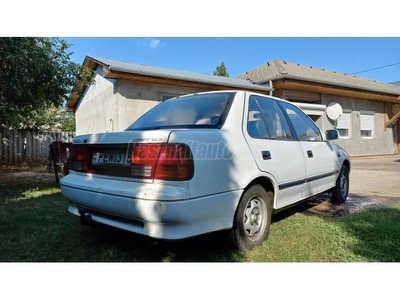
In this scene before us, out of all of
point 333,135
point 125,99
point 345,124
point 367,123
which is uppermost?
point 125,99

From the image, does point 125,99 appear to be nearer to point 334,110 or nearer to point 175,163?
point 175,163

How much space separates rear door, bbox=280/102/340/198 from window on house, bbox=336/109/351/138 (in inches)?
422

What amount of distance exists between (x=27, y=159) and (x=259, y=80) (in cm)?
1133

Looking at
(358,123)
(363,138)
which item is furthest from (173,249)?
(363,138)

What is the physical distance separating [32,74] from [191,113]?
4565 mm

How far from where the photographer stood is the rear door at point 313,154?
3473 mm

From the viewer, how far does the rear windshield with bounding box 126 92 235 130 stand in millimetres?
2609

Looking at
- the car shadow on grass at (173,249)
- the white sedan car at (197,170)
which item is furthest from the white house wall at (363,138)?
the car shadow on grass at (173,249)

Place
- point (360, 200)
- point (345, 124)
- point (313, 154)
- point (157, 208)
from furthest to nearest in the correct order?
point (345, 124), point (360, 200), point (313, 154), point (157, 208)

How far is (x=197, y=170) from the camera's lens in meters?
2.05

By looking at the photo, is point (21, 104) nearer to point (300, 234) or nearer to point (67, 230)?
point (67, 230)

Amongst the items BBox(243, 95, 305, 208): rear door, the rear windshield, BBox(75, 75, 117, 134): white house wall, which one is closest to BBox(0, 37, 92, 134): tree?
BBox(75, 75, 117, 134): white house wall

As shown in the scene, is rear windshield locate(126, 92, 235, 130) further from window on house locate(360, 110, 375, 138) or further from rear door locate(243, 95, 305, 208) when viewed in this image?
window on house locate(360, 110, 375, 138)

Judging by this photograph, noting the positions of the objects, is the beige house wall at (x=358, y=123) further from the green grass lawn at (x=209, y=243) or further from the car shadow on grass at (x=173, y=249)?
the car shadow on grass at (x=173, y=249)
